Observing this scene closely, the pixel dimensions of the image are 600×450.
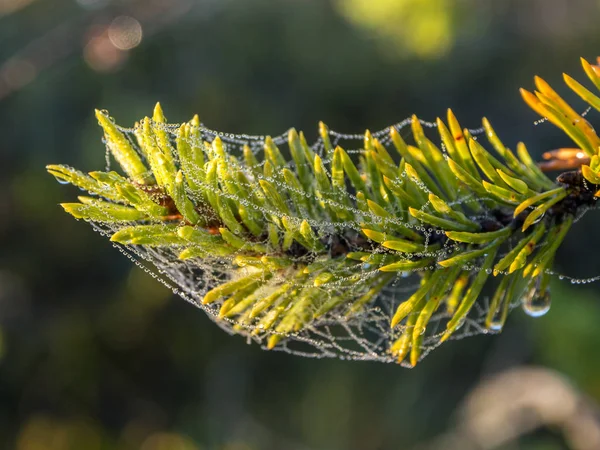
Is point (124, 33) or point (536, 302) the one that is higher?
point (124, 33)

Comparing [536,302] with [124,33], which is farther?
[124,33]

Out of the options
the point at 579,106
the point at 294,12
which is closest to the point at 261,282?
the point at 579,106

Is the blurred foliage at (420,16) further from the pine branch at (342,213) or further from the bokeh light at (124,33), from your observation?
the pine branch at (342,213)

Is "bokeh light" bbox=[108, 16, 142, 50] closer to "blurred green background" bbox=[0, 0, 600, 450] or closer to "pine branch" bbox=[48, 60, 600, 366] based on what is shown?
"blurred green background" bbox=[0, 0, 600, 450]

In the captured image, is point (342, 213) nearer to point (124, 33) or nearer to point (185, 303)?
point (124, 33)

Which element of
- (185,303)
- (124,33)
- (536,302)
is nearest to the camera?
(536,302)

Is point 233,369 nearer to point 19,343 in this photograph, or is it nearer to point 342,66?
point 19,343

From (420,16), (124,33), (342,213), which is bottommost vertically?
(342,213)

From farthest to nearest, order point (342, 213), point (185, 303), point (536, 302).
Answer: point (185, 303), point (536, 302), point (342, 213)

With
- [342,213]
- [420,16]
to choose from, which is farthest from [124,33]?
[342,213]
